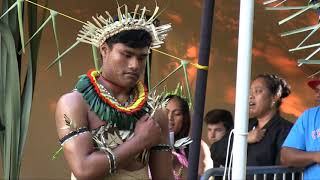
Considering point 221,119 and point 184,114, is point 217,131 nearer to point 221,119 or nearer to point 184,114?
point 221,119

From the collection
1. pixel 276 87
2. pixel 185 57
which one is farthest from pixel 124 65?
pixel 185 57

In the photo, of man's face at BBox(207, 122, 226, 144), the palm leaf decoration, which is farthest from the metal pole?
man's face at BBox(207, 122, 226, 144)

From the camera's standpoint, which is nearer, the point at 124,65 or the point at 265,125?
the point at 124,65

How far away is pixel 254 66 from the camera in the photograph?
21.7 ft

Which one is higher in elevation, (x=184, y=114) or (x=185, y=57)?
(x=185, y=57)

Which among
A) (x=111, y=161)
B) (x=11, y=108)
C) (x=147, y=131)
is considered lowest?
(x=111, y=161)

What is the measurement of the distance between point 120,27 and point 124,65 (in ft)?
0.52

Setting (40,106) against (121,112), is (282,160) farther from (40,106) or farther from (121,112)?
(40,106)

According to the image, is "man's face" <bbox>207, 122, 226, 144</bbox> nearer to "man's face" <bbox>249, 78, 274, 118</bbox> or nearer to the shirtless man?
Answer: "man's face" <bbox>249, 78, 274, 118</bbox>

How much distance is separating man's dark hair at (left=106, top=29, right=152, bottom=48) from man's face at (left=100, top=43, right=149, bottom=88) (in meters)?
0.02

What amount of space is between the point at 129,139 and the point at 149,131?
0.08 meters

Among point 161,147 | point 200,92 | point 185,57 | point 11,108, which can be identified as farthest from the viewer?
point 185,57

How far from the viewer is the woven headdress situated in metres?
2.28

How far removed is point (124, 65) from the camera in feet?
7.22
